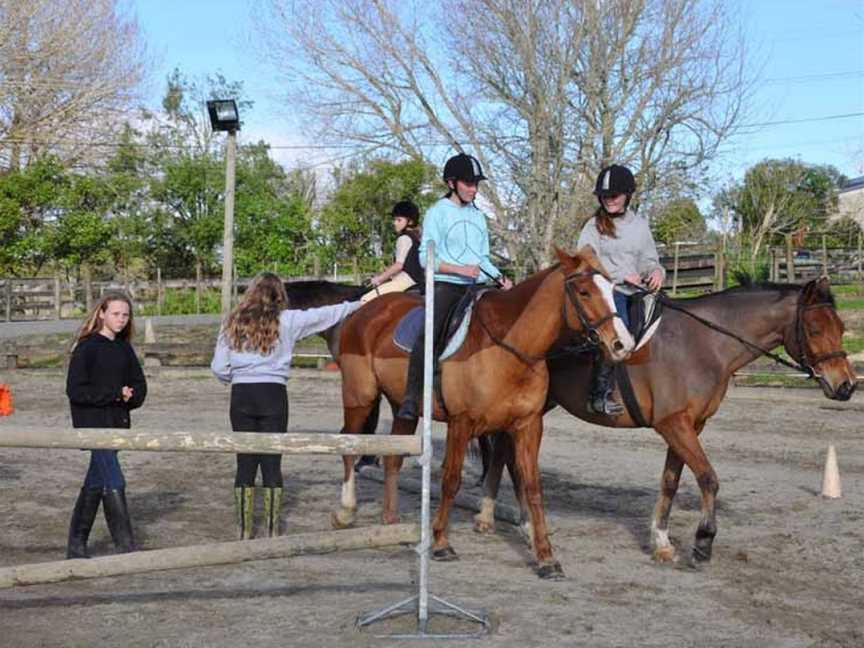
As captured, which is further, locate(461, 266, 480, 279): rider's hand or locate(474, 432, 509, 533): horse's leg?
locate(474, 432, 509, 533): horse's leg

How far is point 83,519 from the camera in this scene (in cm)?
732

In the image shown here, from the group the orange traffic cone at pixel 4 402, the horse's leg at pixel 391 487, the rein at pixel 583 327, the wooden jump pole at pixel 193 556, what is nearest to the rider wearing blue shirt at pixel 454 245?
the rein at pixel 583 327

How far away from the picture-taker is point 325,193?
54.5 metres

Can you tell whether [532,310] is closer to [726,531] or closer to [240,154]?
[726,531]

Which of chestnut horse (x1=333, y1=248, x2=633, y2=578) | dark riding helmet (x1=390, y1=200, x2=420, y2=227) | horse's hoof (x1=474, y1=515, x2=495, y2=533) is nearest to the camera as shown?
chestnut horse (x1=333, y1=248, x2=633, y2=578)

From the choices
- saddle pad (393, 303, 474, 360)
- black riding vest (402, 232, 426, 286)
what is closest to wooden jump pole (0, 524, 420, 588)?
saddle pad (393, 303, 474, 360)

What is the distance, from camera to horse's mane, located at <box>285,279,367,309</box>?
1055 centimetres

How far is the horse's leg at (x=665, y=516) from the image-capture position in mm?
7570

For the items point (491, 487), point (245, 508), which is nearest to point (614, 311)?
point (491, 487)

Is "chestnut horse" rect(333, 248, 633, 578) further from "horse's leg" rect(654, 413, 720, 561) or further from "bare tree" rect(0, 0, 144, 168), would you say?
"bare tree" rect(0, 0, 144, 168)

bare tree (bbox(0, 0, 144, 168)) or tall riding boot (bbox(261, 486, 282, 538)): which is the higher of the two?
bare tree (bbox(0, 0, 144, 168))

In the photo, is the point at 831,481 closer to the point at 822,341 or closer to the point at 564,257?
the point at 822,341

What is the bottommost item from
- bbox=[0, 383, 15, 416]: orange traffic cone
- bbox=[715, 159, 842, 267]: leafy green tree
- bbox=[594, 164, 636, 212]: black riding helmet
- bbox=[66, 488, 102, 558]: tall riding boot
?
bbox=[66, 488, 102, 558]: tall riding boot

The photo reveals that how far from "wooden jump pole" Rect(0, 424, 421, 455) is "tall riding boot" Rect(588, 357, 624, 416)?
7.91 feet
